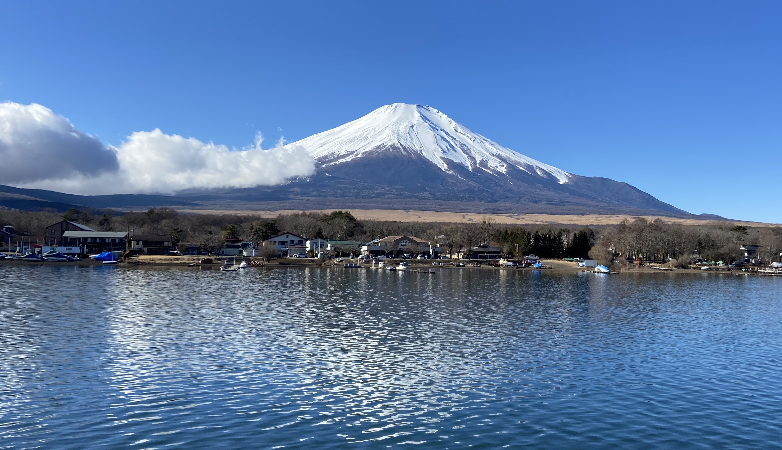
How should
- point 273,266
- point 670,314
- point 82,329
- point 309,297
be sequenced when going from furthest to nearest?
1. point 273,266
2. point 309,297
3. point 670,314
4. point 82,329

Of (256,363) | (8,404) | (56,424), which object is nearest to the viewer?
(56,424)

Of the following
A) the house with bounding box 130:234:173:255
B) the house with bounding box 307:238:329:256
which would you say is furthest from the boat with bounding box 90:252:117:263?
the house with bounding box 307:238:329:256

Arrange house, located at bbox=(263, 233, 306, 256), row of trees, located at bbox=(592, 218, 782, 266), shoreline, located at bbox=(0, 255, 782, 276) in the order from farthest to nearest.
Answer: house, located at bbox=(263, 233, 306, 256)
row of trees, located at bbox=(592, 218, 782, 266)
shoreline, located at bbox=(0, 255, 782, 276)

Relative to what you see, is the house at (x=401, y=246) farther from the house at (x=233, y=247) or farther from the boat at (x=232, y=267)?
the boat at (x=232, y=267)

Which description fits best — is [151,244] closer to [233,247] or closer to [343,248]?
[233,247]

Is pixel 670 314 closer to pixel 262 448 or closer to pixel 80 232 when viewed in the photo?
pixel 262 448

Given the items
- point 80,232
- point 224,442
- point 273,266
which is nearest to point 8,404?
point 224,442

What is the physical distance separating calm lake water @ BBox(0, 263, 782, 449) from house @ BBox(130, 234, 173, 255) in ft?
152

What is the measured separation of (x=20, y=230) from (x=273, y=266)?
50.4 meters

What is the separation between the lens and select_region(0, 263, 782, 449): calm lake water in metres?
10.5

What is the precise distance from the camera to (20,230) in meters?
91.4

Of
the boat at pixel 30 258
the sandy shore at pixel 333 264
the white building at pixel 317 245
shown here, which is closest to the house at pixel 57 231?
the boat at pixel 30 258

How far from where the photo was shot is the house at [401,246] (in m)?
80.6

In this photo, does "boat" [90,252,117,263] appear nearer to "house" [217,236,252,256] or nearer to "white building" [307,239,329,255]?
"house" [217,236,252,256]
